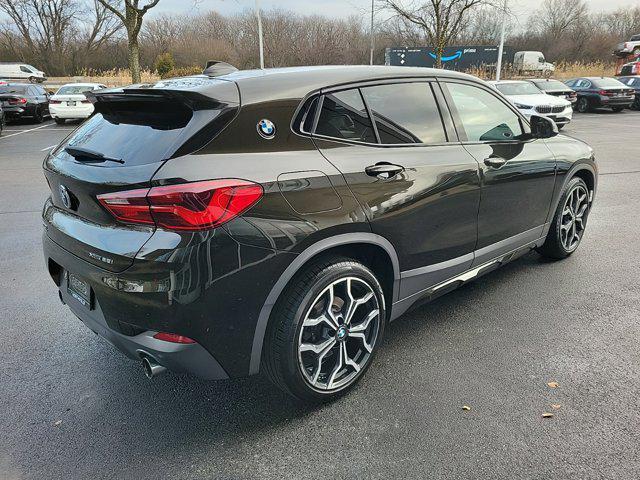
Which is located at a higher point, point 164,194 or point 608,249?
point 164,194

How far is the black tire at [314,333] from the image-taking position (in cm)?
237

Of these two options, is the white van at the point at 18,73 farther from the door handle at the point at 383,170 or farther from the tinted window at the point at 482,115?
the door handle at the point at 383,170

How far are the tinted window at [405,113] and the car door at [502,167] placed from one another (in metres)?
0.22

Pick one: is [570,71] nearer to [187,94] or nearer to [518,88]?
[518,88]

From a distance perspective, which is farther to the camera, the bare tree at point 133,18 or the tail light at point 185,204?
the bare tree at point 133,18

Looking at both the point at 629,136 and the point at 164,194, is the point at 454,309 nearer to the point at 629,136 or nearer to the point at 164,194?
the point at 164,194

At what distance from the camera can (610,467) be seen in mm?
2172

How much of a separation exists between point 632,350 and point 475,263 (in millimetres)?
1113

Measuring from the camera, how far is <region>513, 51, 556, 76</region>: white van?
41.2m

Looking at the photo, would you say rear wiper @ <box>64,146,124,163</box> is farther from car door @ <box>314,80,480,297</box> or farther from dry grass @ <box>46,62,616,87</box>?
dry grass @ <box>46,62,616,87</box>

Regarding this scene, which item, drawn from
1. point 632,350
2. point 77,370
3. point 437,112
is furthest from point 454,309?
point 77,370

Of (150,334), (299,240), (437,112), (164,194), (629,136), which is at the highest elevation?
(437,112)

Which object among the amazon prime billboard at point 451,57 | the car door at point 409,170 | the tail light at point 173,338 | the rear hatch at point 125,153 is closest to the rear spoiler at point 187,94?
the rear hatch at point 125,153

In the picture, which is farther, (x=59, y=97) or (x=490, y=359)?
(x=59, y=97)
